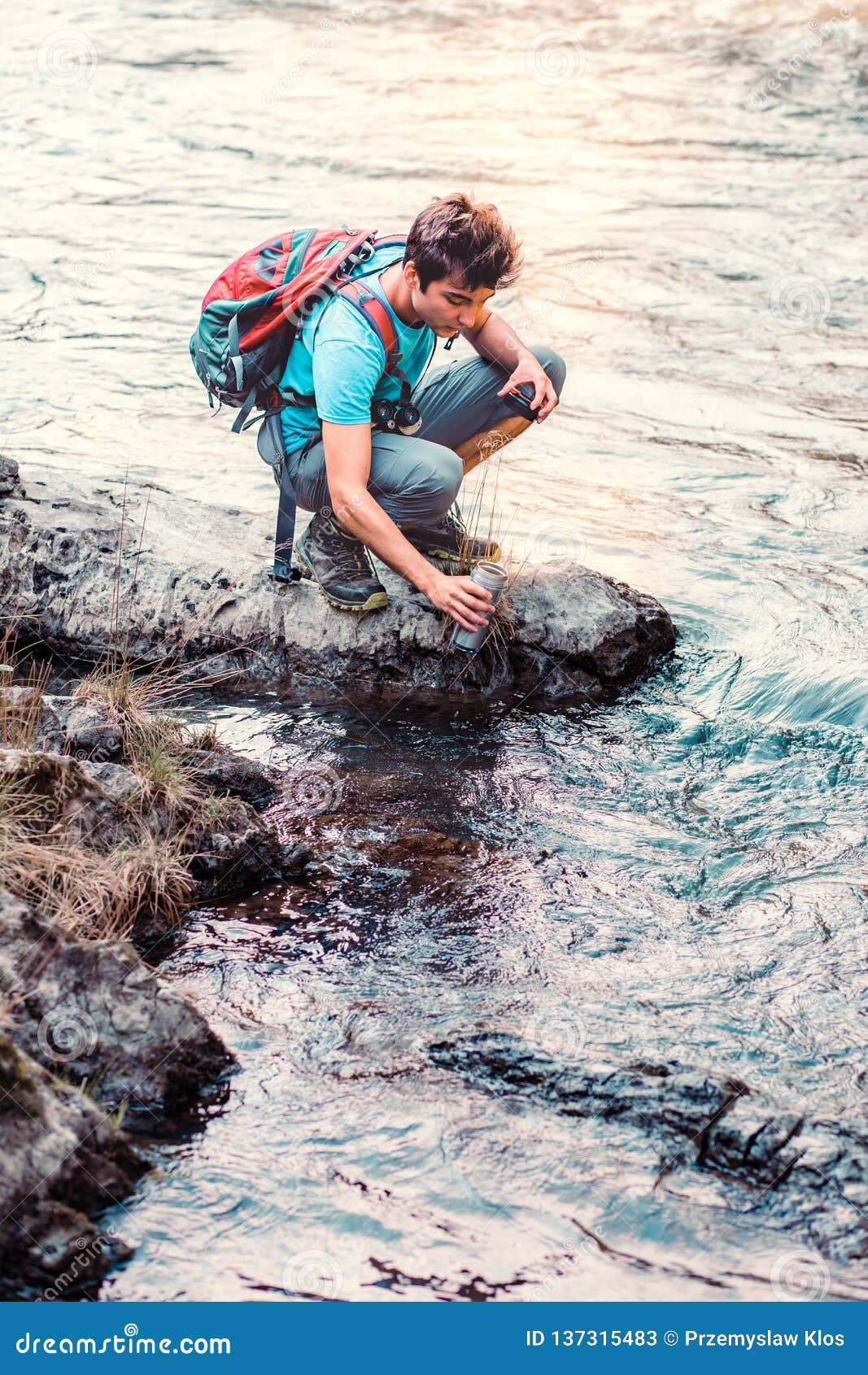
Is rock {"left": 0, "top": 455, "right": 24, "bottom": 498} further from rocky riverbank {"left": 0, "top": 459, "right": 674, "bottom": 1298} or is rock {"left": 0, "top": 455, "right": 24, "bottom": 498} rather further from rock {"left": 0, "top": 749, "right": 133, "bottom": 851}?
rock {"left": 0, "top": 749, "right": 133, "bottom": 851}

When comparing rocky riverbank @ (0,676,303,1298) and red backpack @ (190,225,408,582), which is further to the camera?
red backpack @ (190,225,408,582)

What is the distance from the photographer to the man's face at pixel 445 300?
15.9ft

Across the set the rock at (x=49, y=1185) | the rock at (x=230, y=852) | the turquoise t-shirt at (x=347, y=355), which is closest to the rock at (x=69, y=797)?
the rock at (x=230, y=852)

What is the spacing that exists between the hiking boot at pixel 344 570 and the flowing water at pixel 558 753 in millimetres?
457

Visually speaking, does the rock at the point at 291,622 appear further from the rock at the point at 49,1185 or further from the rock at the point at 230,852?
the rock at the point at 49,1185

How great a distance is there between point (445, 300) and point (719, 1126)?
3.08m

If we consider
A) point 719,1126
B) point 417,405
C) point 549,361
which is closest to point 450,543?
point 417,405

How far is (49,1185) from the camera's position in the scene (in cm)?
304

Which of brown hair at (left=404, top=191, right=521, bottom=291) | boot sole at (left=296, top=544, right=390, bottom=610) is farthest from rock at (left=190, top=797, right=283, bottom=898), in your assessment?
brown hair at (left=404, top=191, right=521, bottom=291)

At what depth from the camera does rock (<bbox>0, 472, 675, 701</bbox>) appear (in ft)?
19.2

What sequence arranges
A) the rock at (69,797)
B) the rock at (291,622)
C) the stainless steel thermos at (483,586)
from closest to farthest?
the rock at (69,797), the stainless steel thermos at (483,586), the rock at (291,622)

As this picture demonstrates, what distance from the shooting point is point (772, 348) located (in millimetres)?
10156

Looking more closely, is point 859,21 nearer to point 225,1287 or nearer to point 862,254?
point 862,254

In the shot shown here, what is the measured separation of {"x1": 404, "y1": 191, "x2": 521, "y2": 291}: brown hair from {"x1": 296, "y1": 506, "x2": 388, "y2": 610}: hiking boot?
1.27 metres
